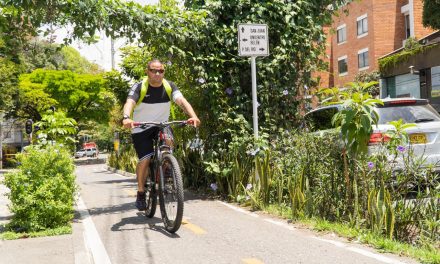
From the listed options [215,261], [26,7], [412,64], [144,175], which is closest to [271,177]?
[144,175]

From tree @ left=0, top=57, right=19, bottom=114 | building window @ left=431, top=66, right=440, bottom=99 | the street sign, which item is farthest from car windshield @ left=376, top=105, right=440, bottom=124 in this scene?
tree @ left=0, top=57, right=19, bottom=114

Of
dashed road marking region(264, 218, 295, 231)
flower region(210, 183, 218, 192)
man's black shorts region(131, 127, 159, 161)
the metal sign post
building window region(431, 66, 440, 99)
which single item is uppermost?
building window region(431, 66, 440, 99)

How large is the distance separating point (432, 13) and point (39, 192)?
23.8 meters

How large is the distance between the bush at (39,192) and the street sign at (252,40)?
323 cm

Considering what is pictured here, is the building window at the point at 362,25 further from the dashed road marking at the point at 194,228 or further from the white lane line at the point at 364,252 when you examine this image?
the white lane line at the point at 364,252

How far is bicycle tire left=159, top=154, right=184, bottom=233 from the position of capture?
17.0 ft

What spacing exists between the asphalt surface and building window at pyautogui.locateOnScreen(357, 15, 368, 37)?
3195 cm

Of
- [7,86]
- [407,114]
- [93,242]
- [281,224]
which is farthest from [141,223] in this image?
[7,86]

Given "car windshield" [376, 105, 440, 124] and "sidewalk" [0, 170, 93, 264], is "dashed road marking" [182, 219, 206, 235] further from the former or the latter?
"car windshield" [376, 105, 440, 124]

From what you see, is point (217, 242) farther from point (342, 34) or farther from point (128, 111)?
point (342, 34)

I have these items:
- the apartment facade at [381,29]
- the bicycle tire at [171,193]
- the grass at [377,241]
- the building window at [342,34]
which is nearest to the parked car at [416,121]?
the grass at [377,241]

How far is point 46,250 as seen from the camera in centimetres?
489

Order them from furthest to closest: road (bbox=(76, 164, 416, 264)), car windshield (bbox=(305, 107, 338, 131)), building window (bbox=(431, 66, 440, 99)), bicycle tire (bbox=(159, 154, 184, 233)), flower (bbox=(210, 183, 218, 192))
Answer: building window (bbox=(431, 66, 440, 99))
car windshield (bbox=(305, 107, 338, 131))
flower (bbox=(210, 183, 218, 192))
bicycle tire (bbox=(159, 154, 184, 233))
road (bbox=(76, 164, 416, 264))

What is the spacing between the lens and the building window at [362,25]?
35.6 metres
